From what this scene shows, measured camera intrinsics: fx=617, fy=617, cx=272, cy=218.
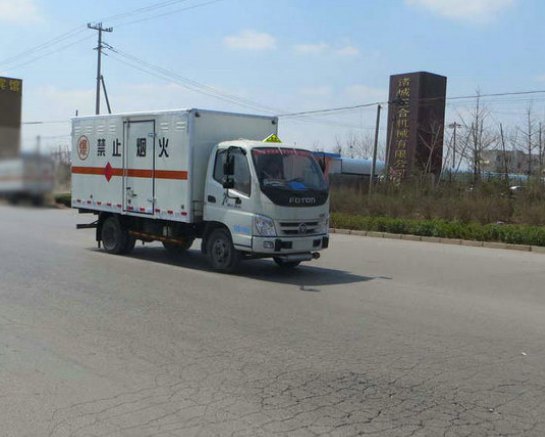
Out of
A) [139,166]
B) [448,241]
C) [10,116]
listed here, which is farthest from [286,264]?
[10,116]

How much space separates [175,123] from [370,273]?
4868 millimetres

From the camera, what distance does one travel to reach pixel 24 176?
264cm

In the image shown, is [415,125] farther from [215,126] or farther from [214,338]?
[214,338]

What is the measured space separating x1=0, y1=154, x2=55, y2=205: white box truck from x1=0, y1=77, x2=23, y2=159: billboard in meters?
0.04

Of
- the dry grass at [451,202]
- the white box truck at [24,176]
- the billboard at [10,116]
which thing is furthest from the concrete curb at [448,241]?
the white box truck at [24,176]

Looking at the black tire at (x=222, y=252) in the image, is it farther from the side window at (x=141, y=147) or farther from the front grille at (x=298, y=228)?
the side window at (x=141, y=147)

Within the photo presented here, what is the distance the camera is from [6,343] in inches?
248

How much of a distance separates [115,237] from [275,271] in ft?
14.0

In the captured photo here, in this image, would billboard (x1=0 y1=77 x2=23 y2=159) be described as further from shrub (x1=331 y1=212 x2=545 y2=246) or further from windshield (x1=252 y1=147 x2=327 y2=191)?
shrub (x1=331 y1=212 x2=545 y2=246)

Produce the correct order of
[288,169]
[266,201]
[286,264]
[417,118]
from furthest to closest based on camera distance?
[417,118] < [286,264] < [288,169] < [266,201]

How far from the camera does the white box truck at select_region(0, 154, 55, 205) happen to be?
260 cm

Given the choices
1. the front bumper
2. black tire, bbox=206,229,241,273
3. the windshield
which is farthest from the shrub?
black tire, bbox=206,229,241,273

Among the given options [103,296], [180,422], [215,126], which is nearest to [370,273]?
[215,126]

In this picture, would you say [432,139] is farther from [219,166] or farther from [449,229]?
[219,166]
